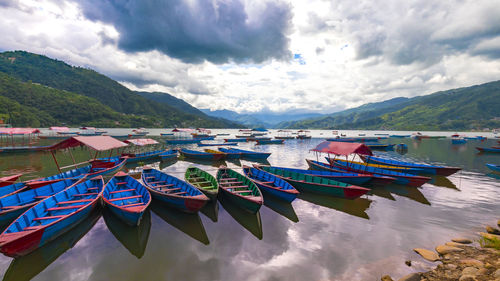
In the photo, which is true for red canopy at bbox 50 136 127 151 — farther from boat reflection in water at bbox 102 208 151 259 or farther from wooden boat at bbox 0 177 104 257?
boat reflection in water at bbox 102 208 151 259

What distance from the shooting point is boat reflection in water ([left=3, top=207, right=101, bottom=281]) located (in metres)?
9.19

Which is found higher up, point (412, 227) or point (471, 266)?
point (471, 266)

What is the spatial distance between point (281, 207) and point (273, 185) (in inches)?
119

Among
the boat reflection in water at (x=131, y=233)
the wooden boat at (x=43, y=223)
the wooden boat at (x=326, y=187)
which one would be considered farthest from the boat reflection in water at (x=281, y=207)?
the wooden boat at (x=43, y=223)

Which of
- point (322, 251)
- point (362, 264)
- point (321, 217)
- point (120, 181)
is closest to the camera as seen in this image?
point (362, 264)

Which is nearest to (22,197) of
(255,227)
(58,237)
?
(58,237)

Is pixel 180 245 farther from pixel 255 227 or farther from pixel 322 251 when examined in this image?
pixel 322 251

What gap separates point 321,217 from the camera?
15.6 metres

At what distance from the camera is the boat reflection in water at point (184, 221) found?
12.7 m

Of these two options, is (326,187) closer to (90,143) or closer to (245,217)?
(245,217)

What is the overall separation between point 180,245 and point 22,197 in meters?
13.0

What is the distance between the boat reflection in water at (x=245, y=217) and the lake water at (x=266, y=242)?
75mm

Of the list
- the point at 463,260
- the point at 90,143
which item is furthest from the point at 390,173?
the point at 90,143

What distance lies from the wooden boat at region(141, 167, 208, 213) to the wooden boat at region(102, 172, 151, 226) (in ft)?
3.16
